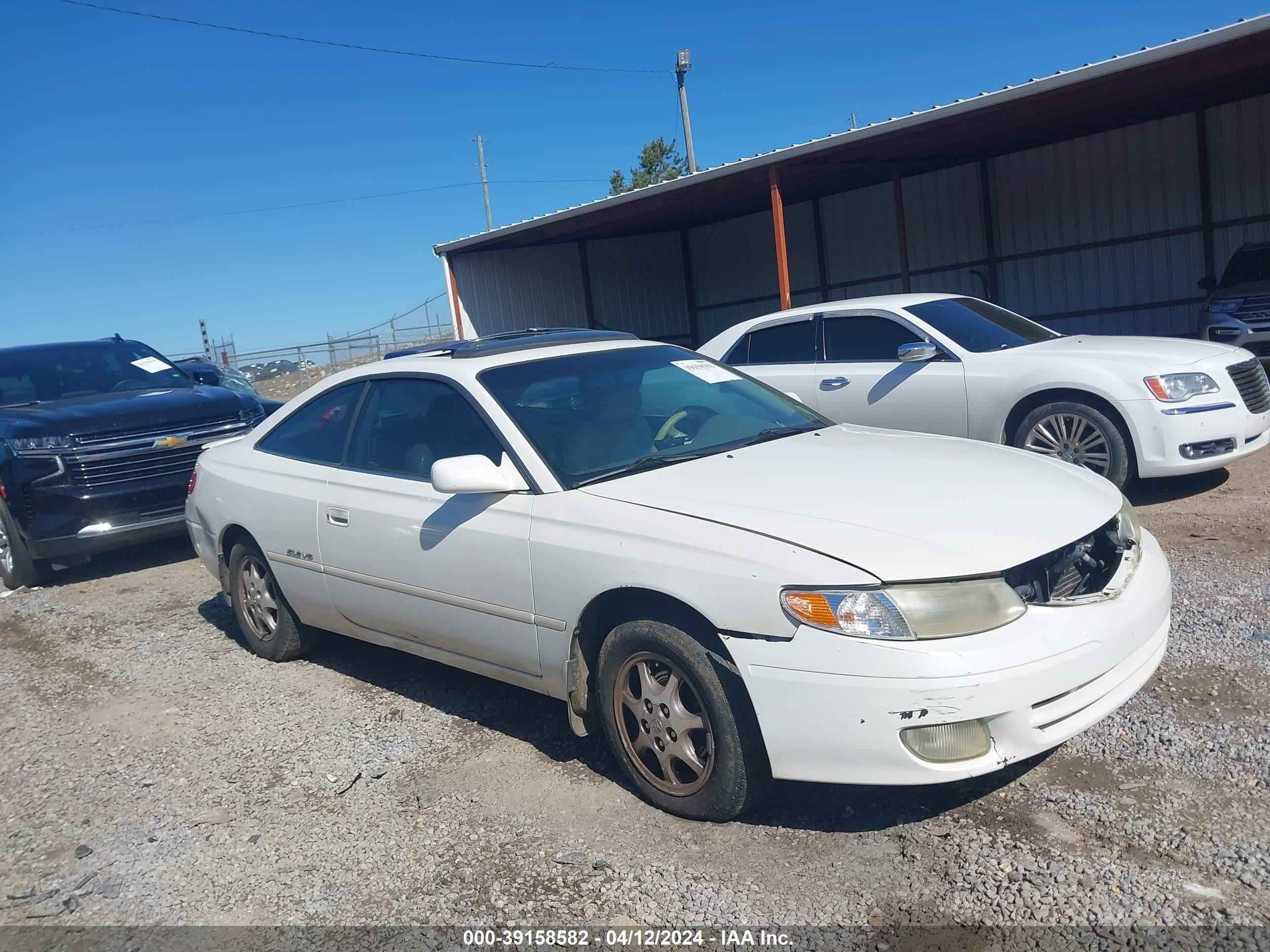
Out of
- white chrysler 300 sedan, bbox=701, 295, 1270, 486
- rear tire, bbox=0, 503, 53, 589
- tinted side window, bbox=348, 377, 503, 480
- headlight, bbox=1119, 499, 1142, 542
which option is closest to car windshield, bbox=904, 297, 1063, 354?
white chrysler 300 sedan, bbox=701, 295, 1270, 486

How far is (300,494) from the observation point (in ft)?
15.5

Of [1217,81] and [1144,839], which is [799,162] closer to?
[1217,81]

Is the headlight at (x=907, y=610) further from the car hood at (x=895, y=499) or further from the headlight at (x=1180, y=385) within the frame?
the headlight at (x=1180, y=385)

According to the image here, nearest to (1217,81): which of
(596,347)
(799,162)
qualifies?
(799,162)

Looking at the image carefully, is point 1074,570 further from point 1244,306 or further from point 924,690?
point 1244,306

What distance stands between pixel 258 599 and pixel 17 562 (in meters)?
3.55

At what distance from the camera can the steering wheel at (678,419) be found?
413 cm

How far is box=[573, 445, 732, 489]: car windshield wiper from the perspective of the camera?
12.1ft

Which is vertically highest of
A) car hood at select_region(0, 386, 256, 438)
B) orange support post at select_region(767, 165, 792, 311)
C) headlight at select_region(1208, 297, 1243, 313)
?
orange support post at select_region(767, 165, 792, 311)

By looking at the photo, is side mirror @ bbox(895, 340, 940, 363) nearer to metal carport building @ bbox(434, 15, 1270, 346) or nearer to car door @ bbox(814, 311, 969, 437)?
car door @ bbox(814, 311, 969, 437)

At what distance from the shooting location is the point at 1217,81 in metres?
12.4

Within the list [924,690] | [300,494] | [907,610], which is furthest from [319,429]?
[924,690]

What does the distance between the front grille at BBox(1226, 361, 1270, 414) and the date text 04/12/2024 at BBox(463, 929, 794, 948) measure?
570 centimetres

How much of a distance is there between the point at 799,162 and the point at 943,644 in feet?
38.7
